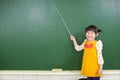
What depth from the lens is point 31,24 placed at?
3.00 meters

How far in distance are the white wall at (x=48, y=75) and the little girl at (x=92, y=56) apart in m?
0.28

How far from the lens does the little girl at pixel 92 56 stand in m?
2.69

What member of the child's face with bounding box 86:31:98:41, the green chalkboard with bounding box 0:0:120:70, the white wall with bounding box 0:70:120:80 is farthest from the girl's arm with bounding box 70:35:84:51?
the white wall with bounding box 0:70:120:80

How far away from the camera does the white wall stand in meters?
2.99

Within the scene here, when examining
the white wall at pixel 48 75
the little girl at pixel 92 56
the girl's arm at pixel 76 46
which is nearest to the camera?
the little girl at pixel 92 56

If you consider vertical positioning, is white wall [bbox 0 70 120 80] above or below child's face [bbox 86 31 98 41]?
below

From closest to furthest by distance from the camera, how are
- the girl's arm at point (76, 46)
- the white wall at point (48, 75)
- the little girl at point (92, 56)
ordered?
the little girl at point (92, 56) → the girl's arm at point (76, 46) → the white wall at point (48, 75)

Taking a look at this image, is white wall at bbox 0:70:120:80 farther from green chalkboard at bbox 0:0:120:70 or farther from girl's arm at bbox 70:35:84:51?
girl's arm at bbox 70:35:84:51

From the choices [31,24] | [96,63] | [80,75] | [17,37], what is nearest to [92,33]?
[96,63]

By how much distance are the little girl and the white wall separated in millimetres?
279

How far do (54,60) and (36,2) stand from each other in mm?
886

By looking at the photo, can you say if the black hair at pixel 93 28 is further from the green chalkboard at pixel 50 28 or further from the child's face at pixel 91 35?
the green chalkboard at pixel 50 28

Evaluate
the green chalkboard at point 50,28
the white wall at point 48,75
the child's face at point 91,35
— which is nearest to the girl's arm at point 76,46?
the green chalkboard at point 50,28

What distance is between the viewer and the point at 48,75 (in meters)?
3.01
